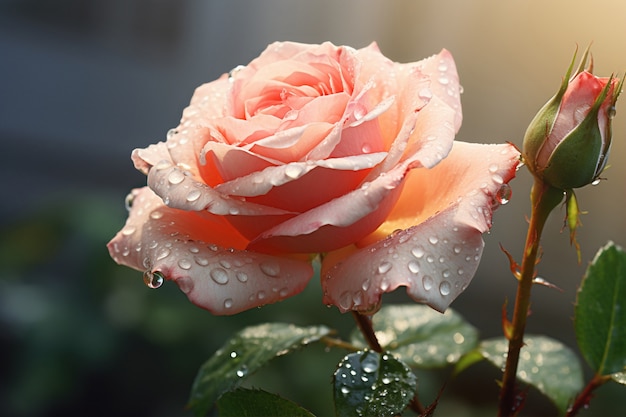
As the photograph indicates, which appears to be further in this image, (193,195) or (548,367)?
(548,367)

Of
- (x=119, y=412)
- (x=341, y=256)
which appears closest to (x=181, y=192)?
(x=341, y=256)

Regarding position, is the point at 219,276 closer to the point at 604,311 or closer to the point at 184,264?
the point at 184,264

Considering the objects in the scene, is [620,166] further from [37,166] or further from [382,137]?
[37,166]

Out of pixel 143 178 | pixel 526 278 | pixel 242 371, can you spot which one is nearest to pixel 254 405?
pixel 242 371

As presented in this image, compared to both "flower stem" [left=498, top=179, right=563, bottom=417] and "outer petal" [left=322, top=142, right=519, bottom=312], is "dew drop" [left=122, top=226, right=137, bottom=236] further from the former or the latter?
"flower stem" [left=498, top=179, right=563, bottom=417]

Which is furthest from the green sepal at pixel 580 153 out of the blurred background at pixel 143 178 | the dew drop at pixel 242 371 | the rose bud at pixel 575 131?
the blurred background at pixel 143 178

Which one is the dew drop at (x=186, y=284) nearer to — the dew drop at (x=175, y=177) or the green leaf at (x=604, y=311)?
the dew drop at (x=175, y=177)

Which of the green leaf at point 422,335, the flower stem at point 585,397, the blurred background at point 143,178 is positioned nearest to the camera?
the flower stem at point 585,397
